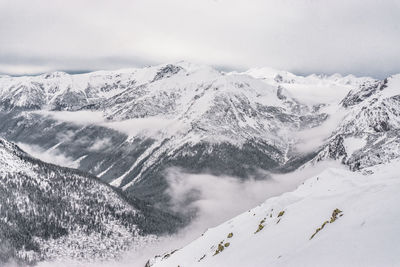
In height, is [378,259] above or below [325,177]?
above

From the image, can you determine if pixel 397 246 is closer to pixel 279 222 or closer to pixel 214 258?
pixel 279 222

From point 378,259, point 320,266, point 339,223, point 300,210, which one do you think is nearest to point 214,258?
point 300,210

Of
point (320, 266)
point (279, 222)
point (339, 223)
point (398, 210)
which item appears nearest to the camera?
point (320, 266)

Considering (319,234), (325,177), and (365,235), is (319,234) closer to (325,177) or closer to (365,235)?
(365,235)

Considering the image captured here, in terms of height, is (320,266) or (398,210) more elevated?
(398,210)

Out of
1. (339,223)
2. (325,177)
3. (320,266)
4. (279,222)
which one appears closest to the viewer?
(320,266)

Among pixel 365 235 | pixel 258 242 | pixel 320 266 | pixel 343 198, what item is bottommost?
pixel 258 242

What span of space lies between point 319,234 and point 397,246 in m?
9.30

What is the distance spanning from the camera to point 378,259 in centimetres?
2169

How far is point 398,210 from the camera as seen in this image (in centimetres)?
2667

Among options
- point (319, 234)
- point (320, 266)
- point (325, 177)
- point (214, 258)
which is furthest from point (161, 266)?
point (320, 266)

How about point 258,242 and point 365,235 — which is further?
point 258,242

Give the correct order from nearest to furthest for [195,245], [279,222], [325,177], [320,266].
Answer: [320,266], [279,222], [195,245], [325,177]

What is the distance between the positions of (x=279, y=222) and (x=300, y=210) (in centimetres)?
311
